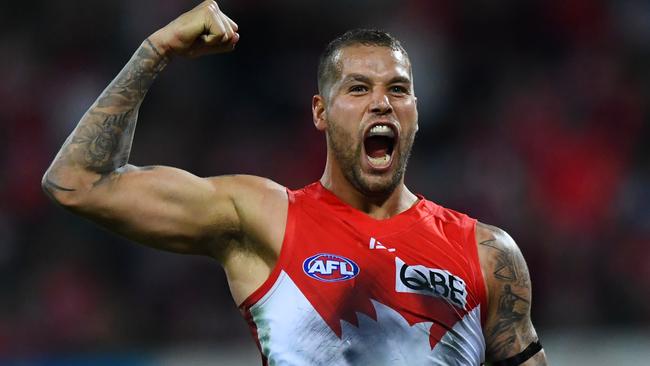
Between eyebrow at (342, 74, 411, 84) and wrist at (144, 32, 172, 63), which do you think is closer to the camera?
wrist at (144, 32, 172, 63)

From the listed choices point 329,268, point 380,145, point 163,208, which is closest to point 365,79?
point 380,145

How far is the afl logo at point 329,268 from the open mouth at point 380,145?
0.48m

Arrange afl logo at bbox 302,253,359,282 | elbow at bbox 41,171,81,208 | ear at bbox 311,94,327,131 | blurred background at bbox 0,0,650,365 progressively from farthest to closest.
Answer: blurred background at bbox 0,0,650,365 < ear at bbox 311,94,327,131 < afl logo at bbox 302,253,359,282 < elbow at bbox 41,171,81,208

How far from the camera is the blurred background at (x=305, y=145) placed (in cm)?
836

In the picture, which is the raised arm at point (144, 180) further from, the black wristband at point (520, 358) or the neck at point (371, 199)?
the black wristband at point (520, 358)

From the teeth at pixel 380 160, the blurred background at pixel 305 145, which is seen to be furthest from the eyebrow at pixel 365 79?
the blurred background at pixel 305 145

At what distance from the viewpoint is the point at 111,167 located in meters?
3.99

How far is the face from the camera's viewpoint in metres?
4.34

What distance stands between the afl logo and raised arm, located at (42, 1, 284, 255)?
29 cm

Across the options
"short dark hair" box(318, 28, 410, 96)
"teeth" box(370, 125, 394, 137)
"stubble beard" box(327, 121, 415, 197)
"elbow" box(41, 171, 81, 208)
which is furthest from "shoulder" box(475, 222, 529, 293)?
"elbow" box(41, 171, 81, 208)

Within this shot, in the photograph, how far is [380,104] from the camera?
432cm

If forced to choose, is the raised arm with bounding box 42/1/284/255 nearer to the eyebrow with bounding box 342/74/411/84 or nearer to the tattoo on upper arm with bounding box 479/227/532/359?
the eyebrow with bounding box 342/74/411/84

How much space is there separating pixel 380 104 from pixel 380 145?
0.20 meters

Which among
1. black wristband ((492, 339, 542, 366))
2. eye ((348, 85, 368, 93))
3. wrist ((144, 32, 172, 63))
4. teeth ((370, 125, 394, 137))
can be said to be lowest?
black wristband ((492, 339, 542, 366))
